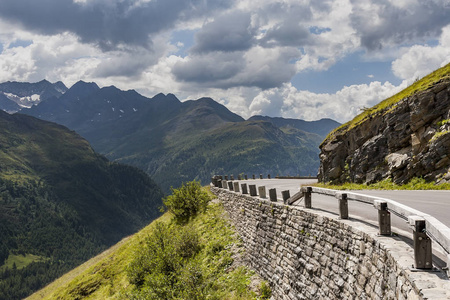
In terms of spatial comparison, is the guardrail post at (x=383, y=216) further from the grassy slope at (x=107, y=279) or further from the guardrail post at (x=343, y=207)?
the grassy slope at (x=107, y=279)

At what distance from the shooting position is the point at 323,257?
32.9 feet

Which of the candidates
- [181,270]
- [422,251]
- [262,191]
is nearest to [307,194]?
[262,191]

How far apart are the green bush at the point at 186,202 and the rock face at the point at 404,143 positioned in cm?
1209

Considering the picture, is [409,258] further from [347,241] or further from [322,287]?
[322,287]

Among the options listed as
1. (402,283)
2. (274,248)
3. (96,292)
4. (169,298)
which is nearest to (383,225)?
(402,283)

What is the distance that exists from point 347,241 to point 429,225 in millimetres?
3630

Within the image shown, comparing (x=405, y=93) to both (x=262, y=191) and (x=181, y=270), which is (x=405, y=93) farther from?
(x=181, y=270)

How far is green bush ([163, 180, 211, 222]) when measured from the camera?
27.4m

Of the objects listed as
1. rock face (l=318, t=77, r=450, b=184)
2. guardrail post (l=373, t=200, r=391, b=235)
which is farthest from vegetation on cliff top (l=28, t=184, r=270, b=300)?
rock face (l=318, t=77, r=450, b=184)

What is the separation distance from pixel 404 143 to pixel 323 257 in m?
16.0

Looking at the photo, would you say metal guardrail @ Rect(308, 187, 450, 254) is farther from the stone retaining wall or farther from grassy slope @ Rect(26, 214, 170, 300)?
grassy slope @ Rect(26, 214, 170, 300)

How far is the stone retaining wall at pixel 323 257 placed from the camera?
6438 millimetres

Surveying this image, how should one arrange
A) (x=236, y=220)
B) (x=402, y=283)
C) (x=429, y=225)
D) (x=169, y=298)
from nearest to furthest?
(x=429, y=225) → (x=402, y=283) → (x=169, y=298) → (x=236, y=220)

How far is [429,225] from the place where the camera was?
5320mm
